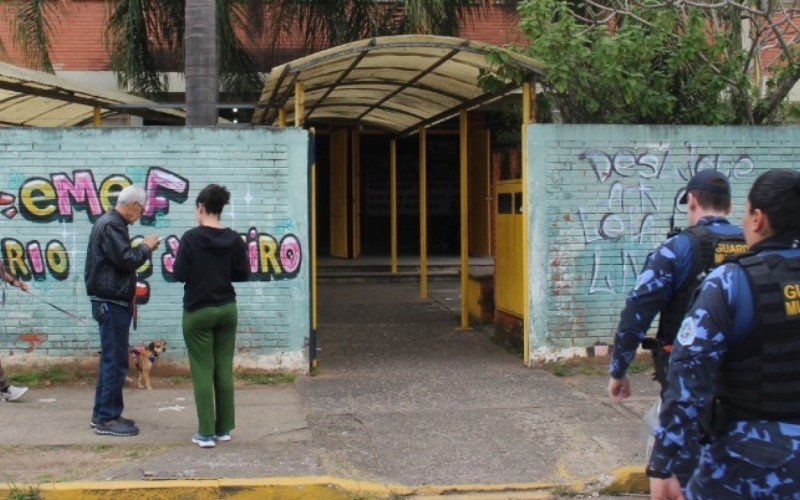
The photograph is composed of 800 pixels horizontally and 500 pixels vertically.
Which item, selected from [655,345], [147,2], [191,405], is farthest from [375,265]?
[655,345]

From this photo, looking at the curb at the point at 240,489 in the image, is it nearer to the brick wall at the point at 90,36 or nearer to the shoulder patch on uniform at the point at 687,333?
the shoulder patch on uniform at the point at 687,333

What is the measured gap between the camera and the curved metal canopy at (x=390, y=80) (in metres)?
8.10

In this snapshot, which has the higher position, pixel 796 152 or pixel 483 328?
pixel 796 152

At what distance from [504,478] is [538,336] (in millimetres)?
3187

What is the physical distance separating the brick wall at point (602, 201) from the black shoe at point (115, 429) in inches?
156

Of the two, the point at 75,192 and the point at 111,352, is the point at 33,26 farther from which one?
the point at 111,352

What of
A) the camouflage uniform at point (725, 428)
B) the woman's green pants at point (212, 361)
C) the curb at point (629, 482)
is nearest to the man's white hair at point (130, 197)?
the woman's green pants at point (212, 361)

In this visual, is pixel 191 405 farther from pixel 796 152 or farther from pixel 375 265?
pixel 375 265

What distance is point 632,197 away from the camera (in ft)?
29.8

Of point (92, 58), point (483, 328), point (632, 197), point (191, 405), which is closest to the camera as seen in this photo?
point (191, 405)

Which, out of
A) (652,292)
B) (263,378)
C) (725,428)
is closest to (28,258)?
(263,378)

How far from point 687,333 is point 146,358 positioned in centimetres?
604

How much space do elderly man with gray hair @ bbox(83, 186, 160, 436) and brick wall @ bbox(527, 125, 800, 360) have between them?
394 centimetres

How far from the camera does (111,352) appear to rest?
6547 millimetres
